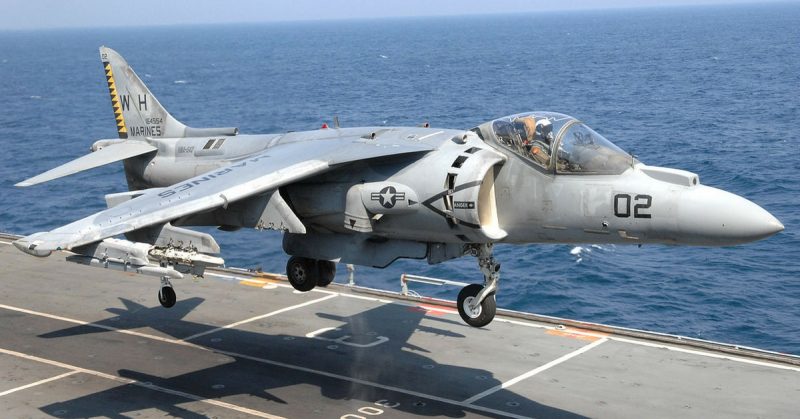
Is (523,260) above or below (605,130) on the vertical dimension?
below

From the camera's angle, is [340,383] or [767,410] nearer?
[767,410]

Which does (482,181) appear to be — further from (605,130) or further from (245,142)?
(605,130)

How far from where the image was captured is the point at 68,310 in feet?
84.3

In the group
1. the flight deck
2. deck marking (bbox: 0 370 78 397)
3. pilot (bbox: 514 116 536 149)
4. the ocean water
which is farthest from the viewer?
the ocean water

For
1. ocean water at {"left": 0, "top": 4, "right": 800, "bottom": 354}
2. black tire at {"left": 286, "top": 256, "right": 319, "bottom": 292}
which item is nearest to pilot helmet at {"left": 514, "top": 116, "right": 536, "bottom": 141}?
black tire at {"left": 286, "top": 256, "right": 319, "bottom": 292}

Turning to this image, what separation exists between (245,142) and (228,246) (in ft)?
80.1

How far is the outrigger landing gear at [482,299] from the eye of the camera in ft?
58.7

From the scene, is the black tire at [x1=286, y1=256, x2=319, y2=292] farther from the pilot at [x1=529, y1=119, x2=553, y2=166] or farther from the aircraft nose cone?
the aircraft nose cone

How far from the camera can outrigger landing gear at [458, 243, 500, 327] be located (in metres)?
17.9

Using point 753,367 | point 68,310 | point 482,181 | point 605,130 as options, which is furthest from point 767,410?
point 605,130

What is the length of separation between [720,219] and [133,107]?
1562 centimetres

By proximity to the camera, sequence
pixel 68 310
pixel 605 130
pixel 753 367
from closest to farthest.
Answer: pixel 753 367, pixel 68 310, pixel 605 130

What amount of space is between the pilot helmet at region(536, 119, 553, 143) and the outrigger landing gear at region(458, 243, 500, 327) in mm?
2491

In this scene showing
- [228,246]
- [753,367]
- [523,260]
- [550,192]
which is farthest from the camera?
[228,246]
